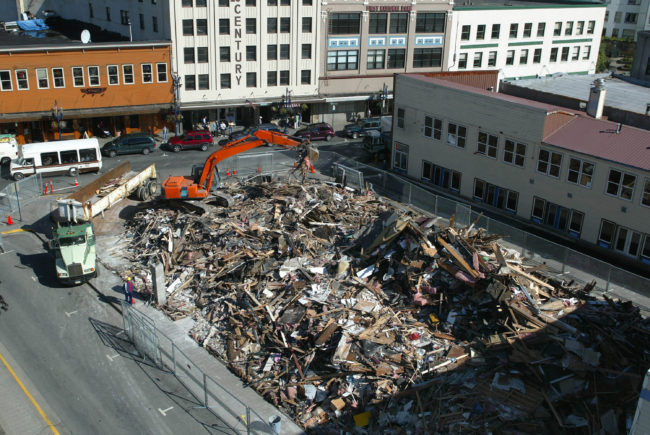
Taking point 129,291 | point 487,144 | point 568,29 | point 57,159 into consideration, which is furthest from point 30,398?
point 568,29

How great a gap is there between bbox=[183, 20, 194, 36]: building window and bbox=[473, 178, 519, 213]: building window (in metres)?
29.1

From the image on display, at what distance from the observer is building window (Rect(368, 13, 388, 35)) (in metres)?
64.4

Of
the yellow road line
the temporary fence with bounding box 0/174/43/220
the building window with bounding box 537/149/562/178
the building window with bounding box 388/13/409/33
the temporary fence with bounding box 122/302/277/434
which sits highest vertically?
the building window with bounding box 388/13/409/33

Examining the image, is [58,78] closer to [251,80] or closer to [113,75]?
[113,75]

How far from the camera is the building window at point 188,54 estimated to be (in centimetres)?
5812

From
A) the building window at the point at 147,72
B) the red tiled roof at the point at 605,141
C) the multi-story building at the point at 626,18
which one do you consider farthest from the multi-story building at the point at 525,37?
the red tiled roof at the point at 605,141

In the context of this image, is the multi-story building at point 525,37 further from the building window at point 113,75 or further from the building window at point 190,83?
the building window at point 113,75

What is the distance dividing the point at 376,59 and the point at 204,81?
17656 mm

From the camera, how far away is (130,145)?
2133 inches

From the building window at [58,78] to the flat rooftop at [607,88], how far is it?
36.4 meters

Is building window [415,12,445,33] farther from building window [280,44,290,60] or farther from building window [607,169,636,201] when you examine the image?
building window [607,169,636,201]

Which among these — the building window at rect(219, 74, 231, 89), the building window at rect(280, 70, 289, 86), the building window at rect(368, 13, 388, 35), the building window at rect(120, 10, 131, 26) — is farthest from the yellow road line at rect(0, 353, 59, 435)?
the building window at rect(368, 13, 388, 35)

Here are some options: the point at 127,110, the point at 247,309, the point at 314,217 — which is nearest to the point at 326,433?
the point at 247,309

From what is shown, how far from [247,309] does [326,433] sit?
307 inches
